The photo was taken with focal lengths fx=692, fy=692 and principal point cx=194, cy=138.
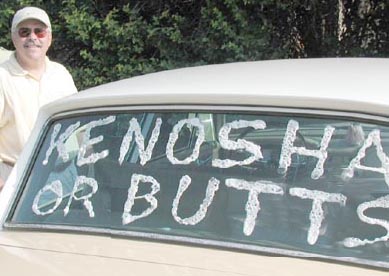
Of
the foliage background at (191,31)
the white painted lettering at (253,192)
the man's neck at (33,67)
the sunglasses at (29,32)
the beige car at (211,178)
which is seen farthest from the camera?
the foliage background at (191,31)

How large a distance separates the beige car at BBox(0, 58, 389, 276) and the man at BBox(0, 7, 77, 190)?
1.17 meters

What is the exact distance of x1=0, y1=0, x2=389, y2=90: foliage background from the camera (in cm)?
663

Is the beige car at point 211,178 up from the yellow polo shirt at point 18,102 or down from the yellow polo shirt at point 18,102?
down

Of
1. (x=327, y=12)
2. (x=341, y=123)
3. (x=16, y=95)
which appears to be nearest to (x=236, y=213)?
(x=341, y=123)

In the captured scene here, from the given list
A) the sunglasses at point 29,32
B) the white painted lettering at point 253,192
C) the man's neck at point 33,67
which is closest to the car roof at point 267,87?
the white painted lettering at point 253,192

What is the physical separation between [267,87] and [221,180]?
35cm

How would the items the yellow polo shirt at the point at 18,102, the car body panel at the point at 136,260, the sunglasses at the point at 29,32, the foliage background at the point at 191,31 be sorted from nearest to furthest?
the car body panel at the point at 136,260
the yellow polo shirt at the point at 18,102
the sunglasses at the point at 29,32
the foliage background at the point at 191,31

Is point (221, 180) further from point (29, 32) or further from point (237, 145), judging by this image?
point (29, 32)

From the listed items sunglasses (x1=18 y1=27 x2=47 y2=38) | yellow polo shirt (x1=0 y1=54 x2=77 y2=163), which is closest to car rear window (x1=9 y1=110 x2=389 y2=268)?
yellow polo shirt (x1=0 y1=54 x2=77 y2=163)

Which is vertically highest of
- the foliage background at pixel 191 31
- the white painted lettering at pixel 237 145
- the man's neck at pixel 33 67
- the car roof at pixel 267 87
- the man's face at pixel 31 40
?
the foliage background at pixel 191 31

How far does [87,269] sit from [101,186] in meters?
0.51

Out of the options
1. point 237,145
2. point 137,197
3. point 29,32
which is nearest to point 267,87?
point 237,145

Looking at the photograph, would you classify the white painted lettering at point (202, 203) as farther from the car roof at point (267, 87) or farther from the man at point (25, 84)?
the man at point (25, 84)

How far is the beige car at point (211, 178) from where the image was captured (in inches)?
82.9
